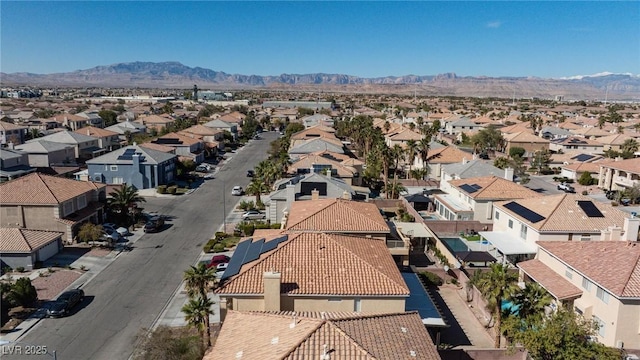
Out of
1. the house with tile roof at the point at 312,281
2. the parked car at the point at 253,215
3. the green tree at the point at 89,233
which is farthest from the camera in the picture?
the parked car at the point at 253,215

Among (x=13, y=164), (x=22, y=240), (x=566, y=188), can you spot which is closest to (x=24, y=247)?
(x=22, y=240)

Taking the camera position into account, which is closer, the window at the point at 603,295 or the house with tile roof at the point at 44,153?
the window at the point at 603,295

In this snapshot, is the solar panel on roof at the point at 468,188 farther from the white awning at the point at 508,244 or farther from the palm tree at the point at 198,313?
the palm tree at the point at 198,313

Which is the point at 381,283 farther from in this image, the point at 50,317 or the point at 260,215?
the point at 260,215

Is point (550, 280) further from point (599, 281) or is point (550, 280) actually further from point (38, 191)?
point (38, 191)

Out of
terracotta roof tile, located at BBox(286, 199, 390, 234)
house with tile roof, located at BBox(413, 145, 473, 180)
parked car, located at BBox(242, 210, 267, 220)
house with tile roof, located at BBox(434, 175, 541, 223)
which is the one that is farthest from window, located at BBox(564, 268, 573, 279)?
house with tile roof, located at BBox(413, 145, 473, 180)

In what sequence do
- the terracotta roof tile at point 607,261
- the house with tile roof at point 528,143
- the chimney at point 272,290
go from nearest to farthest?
the chimney at point 272,290, the terracotta roof tile at point 607,261, the house with tile roof at point 528,143

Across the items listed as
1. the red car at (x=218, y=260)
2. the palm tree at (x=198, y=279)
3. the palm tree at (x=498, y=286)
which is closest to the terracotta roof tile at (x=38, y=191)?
the red car at (x=218, y=260)
